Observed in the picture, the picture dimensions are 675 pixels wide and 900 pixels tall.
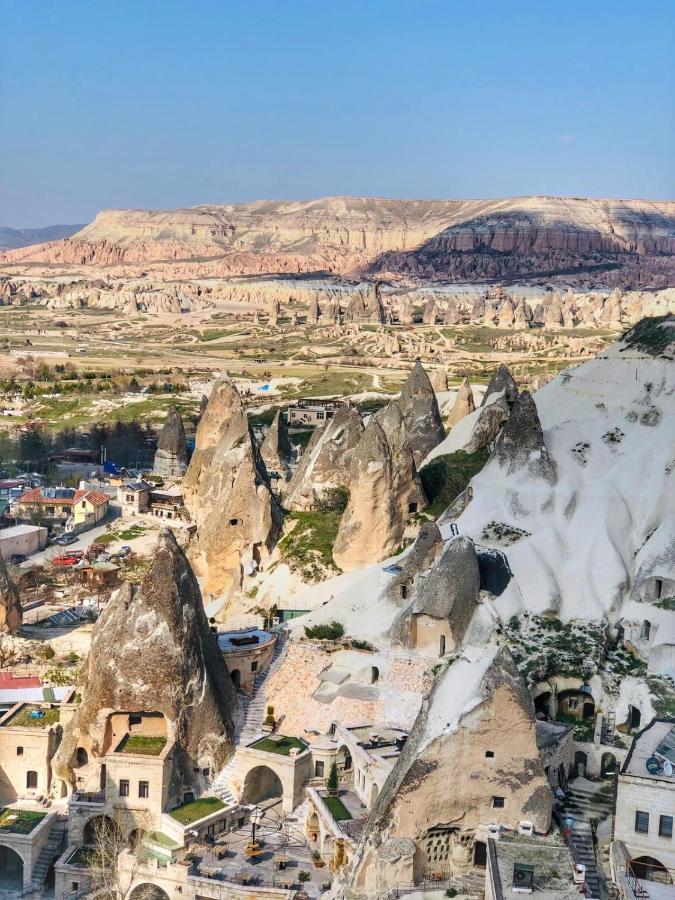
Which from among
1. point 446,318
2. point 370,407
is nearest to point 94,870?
point 370,407

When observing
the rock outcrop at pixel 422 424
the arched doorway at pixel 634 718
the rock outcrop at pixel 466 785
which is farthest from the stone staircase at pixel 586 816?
the rock outcrop at pixel 422 424

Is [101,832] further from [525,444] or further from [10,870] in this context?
[525,444]

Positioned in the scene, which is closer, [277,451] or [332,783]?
[332,783]

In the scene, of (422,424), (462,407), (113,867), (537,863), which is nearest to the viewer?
(537,863)

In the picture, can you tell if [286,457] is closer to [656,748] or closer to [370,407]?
[370,407]

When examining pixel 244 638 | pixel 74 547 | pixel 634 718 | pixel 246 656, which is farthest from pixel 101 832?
pixel 74 547

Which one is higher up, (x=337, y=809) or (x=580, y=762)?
(x=580, y=762)
